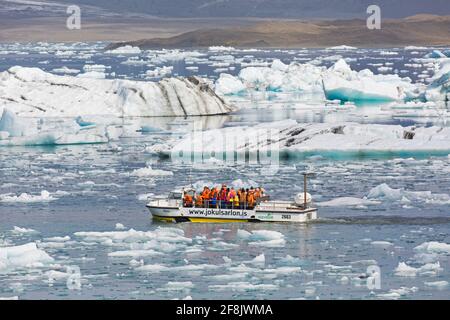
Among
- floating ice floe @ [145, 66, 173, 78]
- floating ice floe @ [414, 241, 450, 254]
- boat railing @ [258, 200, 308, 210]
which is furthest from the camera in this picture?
floating ice floe @ [145, 66, 173, 78]

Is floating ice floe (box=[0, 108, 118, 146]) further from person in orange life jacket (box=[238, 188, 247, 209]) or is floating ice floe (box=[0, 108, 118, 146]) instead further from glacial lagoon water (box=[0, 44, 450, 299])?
person in orange life jacket (box=[238, 188, 247, 209])

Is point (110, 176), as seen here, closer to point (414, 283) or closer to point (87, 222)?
point (87, 222)

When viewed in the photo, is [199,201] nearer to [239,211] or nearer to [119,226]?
[239,211]

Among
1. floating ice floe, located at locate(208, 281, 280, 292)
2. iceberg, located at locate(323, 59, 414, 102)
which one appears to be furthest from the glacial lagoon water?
iceberg, located at locate(323, 59, 414, 102)

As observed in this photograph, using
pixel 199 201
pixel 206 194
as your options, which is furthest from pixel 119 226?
pixel 206 194

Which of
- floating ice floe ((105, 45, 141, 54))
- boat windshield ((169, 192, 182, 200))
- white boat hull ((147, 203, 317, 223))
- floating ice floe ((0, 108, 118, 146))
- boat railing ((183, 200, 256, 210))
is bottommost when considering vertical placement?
white boat hull ((147, 203, 317, 223))

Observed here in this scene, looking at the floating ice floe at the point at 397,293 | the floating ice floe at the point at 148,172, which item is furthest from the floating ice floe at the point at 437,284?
the floating ice floe at the point at 148,172
